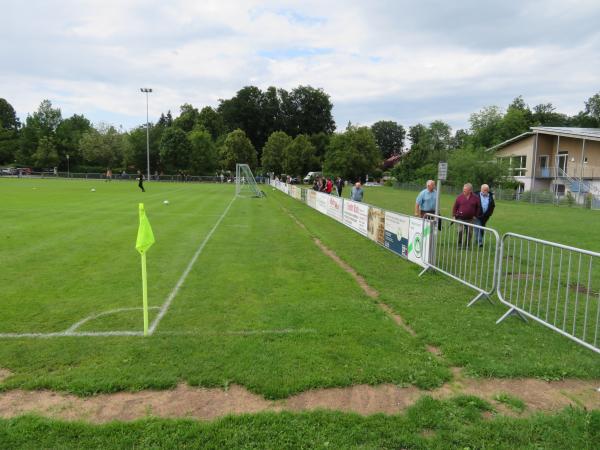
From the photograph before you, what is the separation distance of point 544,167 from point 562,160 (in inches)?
80.5

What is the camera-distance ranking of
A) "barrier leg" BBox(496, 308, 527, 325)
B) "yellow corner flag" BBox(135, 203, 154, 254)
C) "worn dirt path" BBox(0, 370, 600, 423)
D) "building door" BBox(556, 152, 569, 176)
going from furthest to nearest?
1. "building door" BBox(556, 152, 569, 176)
2. "barrier leg" BBox(496, 308, 527, 325)
3. "yellow corner flag" BBox(135, 203, 154, 254)
4. "worn dirt path" BBox(0, 370, 600, 423)

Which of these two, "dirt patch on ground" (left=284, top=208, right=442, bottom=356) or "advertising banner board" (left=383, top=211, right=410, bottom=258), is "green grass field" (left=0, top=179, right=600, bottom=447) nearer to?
"dirt patch on ground" (left=284, top=208, right=442, bottom=356)

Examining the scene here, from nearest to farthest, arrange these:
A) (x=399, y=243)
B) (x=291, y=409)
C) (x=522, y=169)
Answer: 1. (x=291, y=409)
2. (x=399, y=243)
3. (x=522, y=169)

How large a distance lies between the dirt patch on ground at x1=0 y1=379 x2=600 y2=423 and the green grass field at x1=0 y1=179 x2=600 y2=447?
12 centimetres

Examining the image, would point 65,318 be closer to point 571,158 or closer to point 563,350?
point 563,350

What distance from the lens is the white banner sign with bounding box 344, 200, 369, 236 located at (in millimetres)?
14423

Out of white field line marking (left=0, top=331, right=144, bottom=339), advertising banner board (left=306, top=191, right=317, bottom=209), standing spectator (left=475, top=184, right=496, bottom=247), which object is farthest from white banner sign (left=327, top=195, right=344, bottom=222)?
white field line marking (left=0, top=331, right=144, bottom=339)

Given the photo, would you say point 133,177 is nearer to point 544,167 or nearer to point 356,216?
point 544,167

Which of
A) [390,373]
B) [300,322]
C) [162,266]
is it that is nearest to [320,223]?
[162,266]

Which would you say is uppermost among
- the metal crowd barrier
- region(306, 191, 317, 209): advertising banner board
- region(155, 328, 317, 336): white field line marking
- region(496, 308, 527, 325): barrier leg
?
the metal crowd barrier

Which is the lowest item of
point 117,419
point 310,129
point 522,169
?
point 117,419

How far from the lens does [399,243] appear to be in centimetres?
1089

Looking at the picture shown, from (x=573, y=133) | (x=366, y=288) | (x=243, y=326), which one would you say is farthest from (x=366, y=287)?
(x=573, y=133)

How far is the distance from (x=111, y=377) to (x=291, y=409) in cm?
184
